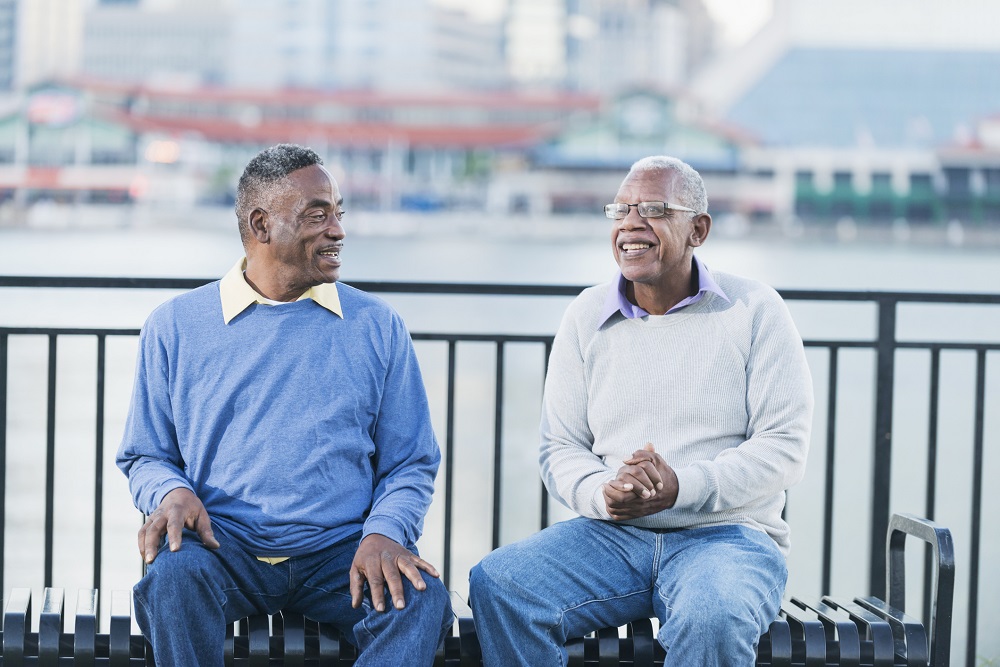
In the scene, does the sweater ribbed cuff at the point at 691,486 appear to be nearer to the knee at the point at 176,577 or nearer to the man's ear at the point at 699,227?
the man's ear at the point at 699,227

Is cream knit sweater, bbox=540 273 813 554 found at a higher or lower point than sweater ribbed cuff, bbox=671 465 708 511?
higher

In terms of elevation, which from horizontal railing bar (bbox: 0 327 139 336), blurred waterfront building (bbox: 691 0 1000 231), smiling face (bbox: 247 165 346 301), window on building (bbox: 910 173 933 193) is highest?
blurred waterfront building (bbox: 691 0 1000 231)

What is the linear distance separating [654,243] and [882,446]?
905 mm

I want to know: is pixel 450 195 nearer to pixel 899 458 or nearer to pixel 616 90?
pixel 616 90

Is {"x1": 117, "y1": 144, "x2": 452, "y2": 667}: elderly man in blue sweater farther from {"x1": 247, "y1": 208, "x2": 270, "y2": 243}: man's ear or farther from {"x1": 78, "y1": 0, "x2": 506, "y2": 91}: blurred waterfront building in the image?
{"x1": 78, "y1": 0, "x2": 506, "y2": 91}: blurred waterfront building

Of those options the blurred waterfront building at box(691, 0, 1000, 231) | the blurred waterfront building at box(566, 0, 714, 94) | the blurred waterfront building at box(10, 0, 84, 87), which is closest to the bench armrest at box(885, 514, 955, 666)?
the blurred waterfront building at box(691, 0, 1000, 231)

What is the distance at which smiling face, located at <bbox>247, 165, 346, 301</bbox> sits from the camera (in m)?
1.98

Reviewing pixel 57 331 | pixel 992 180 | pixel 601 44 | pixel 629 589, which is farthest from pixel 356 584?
pixel 601 44

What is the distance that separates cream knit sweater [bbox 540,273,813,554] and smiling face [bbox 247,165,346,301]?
0.44 meters

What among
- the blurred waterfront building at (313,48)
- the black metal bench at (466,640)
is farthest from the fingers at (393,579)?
the blurred waterfront building at (313,48)

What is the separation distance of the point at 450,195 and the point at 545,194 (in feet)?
22.9

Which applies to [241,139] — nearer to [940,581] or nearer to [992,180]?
[992,180]

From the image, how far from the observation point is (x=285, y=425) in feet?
6.31

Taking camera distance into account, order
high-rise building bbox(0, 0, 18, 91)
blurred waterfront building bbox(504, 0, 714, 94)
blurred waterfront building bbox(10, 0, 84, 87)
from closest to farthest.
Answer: high-rise building bbox(0, 0, 18, 91) → blurred waterfront building bbox(10, 0, 84, 87) → blurred waterfront building bbox(504, 0, 714, 94)
